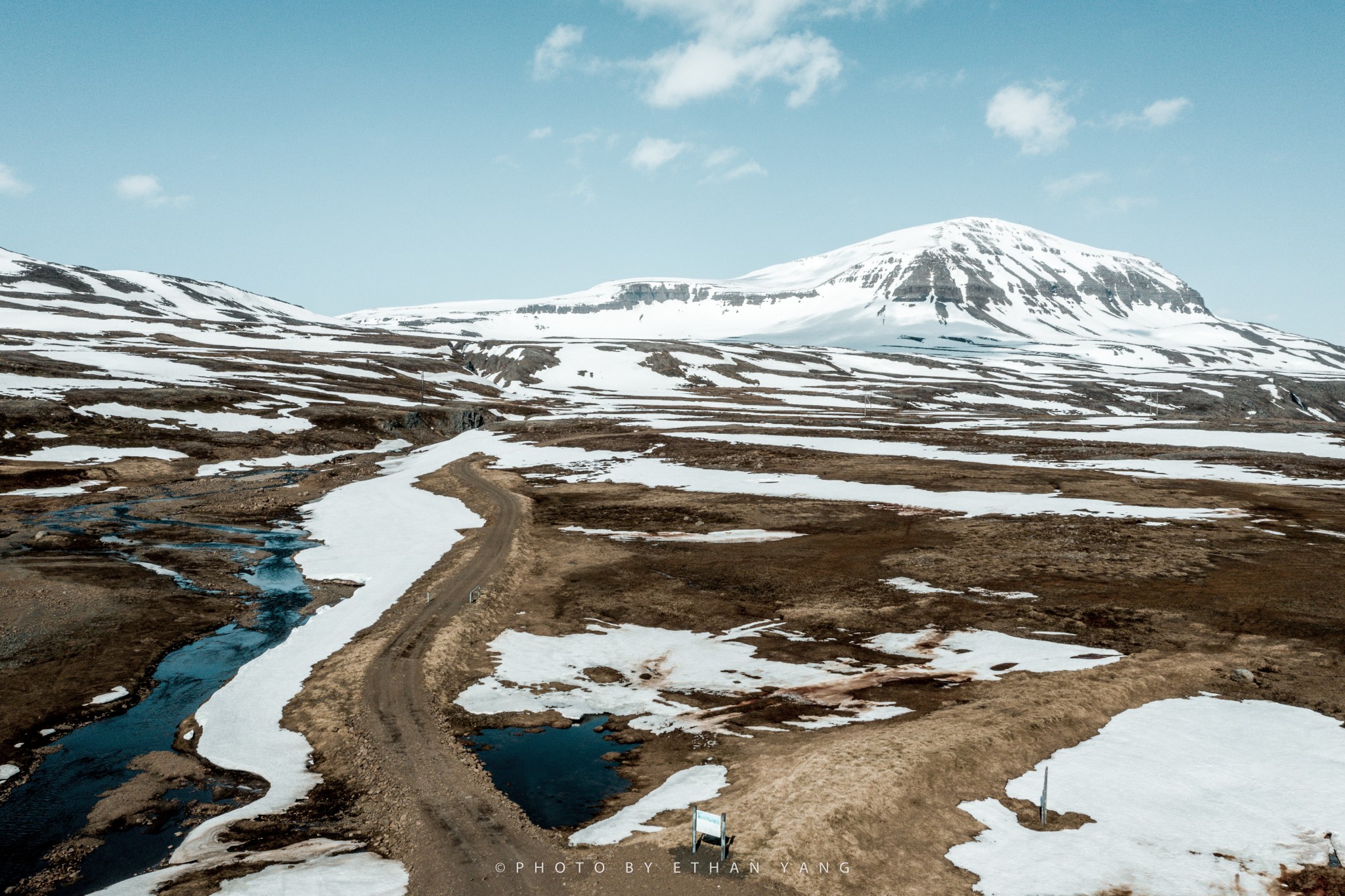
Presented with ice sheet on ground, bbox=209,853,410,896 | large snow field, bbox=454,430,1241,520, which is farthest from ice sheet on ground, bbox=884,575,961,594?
ice sheet on ground, bbox=209,853,410,896

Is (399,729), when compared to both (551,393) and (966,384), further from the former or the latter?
(966,384)

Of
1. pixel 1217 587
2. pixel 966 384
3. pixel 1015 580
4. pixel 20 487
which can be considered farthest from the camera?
pixel 966 384

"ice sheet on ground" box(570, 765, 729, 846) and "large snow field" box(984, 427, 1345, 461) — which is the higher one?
"large snow field" box(984, 427, 1345, 461)

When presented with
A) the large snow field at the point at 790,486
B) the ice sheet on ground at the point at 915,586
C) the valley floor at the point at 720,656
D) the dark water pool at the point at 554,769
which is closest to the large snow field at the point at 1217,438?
the valley floor at the point at 720,656

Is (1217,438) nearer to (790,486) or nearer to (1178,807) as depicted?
(790,486)

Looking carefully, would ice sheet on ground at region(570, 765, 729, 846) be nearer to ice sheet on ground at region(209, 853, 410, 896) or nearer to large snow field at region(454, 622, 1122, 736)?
large snow field at region(454, 622, 1122, 736)

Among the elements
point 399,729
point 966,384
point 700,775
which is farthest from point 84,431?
point 966,384
